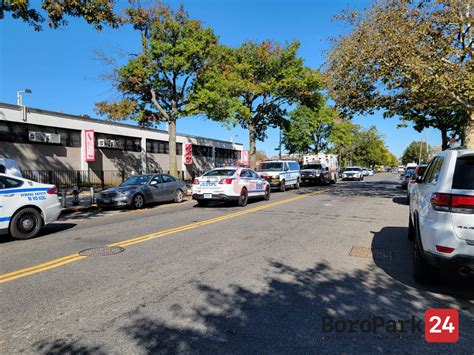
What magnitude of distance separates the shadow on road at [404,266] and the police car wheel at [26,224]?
24.5 feet

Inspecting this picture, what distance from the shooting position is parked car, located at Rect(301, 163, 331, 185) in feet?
92.5

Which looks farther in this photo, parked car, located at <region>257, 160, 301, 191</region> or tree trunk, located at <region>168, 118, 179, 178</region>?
tree trunk, located at <region>168, 118, 179, 178</region>

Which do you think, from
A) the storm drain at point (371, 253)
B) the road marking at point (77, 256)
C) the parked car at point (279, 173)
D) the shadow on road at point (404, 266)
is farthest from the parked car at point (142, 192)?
the storm drain at point (371, 253)

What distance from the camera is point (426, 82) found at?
1458 centimetres

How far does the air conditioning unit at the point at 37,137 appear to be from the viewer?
21.7 meters

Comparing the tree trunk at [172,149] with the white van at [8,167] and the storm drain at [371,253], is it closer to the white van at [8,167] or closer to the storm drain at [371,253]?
the white van at [8,167]

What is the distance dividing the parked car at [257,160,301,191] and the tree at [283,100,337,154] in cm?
1728

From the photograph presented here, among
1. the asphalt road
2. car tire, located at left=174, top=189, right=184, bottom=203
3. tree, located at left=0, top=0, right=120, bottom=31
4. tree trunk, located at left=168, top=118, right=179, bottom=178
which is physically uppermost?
tree, located at left=0, top=0, right=120, bottom=31

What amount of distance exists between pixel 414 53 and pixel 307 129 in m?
30.4

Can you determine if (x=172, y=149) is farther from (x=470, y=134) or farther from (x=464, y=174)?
(x=464, y=174)

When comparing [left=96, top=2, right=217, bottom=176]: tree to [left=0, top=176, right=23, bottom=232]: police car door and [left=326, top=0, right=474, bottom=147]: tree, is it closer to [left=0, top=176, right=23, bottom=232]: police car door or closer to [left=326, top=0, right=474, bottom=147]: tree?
[left=326, top=0, right=474, bottom=147]: tree

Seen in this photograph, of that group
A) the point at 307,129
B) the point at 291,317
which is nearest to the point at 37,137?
the point at 291,317

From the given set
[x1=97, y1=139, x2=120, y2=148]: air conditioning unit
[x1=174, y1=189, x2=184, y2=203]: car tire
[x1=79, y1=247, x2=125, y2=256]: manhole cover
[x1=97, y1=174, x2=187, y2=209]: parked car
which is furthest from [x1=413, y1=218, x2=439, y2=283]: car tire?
[x1=97, y1=139, x2=120, y2=148]: air conditioning unit

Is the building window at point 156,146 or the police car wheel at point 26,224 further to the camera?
the building window at point 156,146
